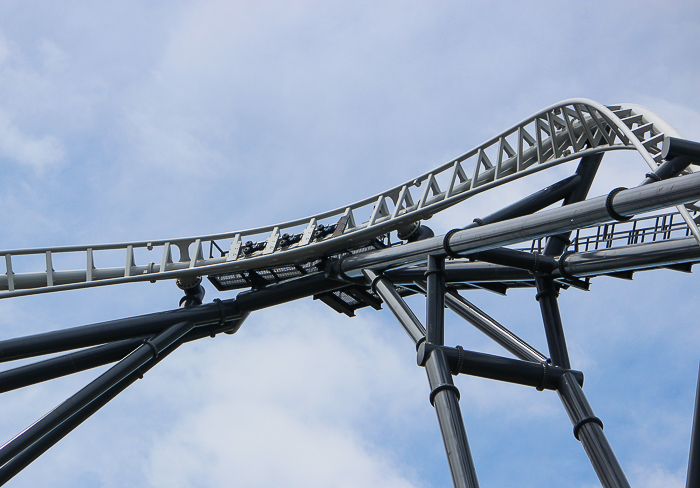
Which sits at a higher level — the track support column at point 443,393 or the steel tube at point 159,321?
the steel tube at point 159,321

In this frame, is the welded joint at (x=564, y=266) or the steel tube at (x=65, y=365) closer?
the welded joint at (x=564, y=266)

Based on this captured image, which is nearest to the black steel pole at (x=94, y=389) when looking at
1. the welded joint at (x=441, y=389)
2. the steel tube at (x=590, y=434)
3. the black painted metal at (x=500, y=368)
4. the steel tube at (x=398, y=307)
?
the steel tube at (x=398, y=307)

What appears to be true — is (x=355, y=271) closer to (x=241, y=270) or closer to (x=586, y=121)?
(x=241, y=270)

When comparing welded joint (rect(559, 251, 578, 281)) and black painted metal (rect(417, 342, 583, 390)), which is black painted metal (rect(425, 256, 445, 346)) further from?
welded joint (rect(559, 251, 578, 281))

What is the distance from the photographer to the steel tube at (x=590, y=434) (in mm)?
10500

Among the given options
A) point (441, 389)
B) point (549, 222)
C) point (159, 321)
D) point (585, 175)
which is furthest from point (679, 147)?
point (159, 321)

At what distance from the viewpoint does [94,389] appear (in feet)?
45.5

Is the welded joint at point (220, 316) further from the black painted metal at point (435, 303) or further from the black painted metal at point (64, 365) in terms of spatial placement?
the black painted metal at point (435, 303)

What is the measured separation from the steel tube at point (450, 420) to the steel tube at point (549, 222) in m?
1.64

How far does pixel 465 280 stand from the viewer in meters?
14.0

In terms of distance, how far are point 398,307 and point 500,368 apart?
2.01 m

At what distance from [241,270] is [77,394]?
355 cm

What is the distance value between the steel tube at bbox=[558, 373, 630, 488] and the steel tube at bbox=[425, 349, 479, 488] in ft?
5.94

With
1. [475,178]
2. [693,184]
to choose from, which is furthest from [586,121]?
[693,184]
